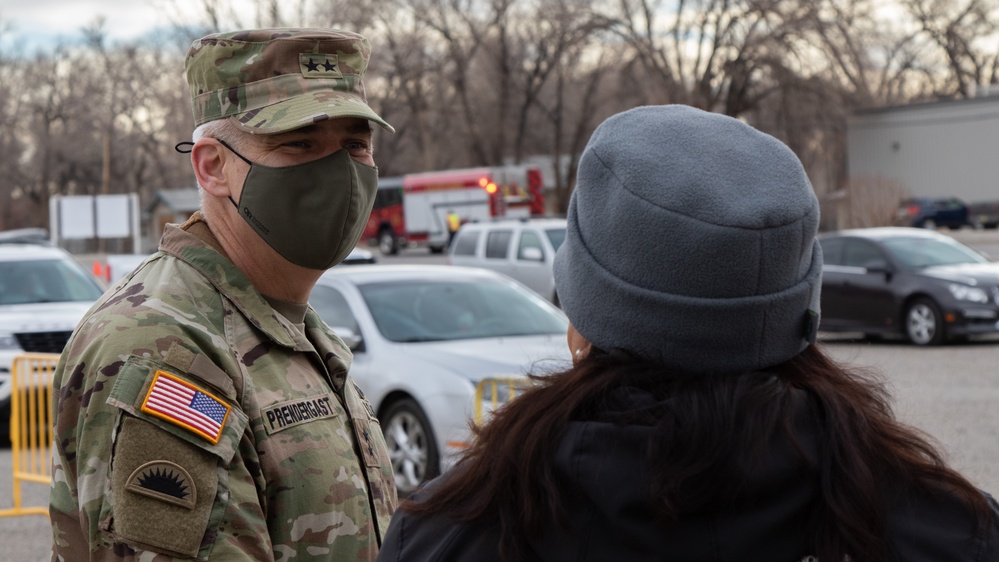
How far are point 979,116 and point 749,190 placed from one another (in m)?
57.1

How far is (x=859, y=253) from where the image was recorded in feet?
54.6

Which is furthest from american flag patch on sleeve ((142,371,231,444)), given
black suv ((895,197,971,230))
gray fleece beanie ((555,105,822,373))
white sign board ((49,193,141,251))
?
black suv ((895,197,971,230))

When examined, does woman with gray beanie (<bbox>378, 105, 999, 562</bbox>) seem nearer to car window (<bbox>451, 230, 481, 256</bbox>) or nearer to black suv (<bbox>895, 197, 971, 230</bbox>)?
car window (<bbox>451, 230, 481, 256</bbox>)

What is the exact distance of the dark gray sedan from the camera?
49.6 ft

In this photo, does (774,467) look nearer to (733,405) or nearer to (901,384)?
(733,405)

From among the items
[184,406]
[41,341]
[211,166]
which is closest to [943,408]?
[41,341]

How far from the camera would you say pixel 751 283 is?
1.44 meters

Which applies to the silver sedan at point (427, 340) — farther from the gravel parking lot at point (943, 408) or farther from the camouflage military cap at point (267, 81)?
the camouflage military cap at point (267, 81)

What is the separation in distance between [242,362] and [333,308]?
270 inches

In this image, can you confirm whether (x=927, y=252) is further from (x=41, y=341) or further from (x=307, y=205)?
(x=307, y=205)

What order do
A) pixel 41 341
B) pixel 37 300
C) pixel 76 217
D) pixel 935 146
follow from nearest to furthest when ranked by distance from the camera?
pixel 41 341 < pixel 37 300 < pixel 76 217 < pixel 935 146

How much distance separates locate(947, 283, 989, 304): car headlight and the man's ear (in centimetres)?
1417

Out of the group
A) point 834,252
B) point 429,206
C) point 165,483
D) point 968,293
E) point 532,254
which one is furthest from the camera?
point 429,206

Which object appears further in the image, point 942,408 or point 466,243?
point 466,243
